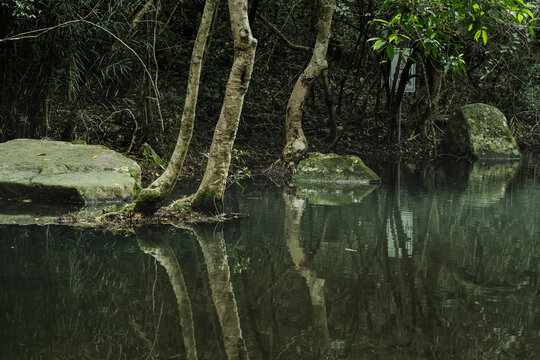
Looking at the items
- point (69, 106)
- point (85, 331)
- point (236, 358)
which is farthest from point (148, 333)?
point (69, 106)

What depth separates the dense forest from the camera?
6.05m

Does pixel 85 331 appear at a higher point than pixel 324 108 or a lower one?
lower

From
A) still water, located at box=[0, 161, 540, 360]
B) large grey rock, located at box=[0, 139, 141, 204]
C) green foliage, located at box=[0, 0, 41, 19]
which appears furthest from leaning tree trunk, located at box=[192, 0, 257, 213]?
green foliage, located at box=[0, 0, 41, 19]

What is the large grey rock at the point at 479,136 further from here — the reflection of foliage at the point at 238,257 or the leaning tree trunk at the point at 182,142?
the reflection of foliage at the point at 238,257

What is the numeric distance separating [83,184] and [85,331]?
4.19m

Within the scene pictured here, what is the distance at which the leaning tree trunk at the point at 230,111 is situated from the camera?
228 inches

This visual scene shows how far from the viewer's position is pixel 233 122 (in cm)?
608

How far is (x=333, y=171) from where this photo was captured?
32.6ft

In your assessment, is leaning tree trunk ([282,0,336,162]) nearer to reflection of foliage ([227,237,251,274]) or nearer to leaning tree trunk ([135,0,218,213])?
leaning tree trunk ([135,0,218,213])

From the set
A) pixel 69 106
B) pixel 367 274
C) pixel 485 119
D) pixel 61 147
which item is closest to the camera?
pixel 367 274

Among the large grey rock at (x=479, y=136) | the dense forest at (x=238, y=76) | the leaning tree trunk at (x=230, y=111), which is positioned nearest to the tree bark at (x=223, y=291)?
the leaning tree trunk at (x=230, y=111)

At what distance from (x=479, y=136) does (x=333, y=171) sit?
5.22 metres

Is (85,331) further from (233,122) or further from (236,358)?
(233,122)

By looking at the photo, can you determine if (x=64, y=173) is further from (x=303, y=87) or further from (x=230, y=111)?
(x=303, y=87)
